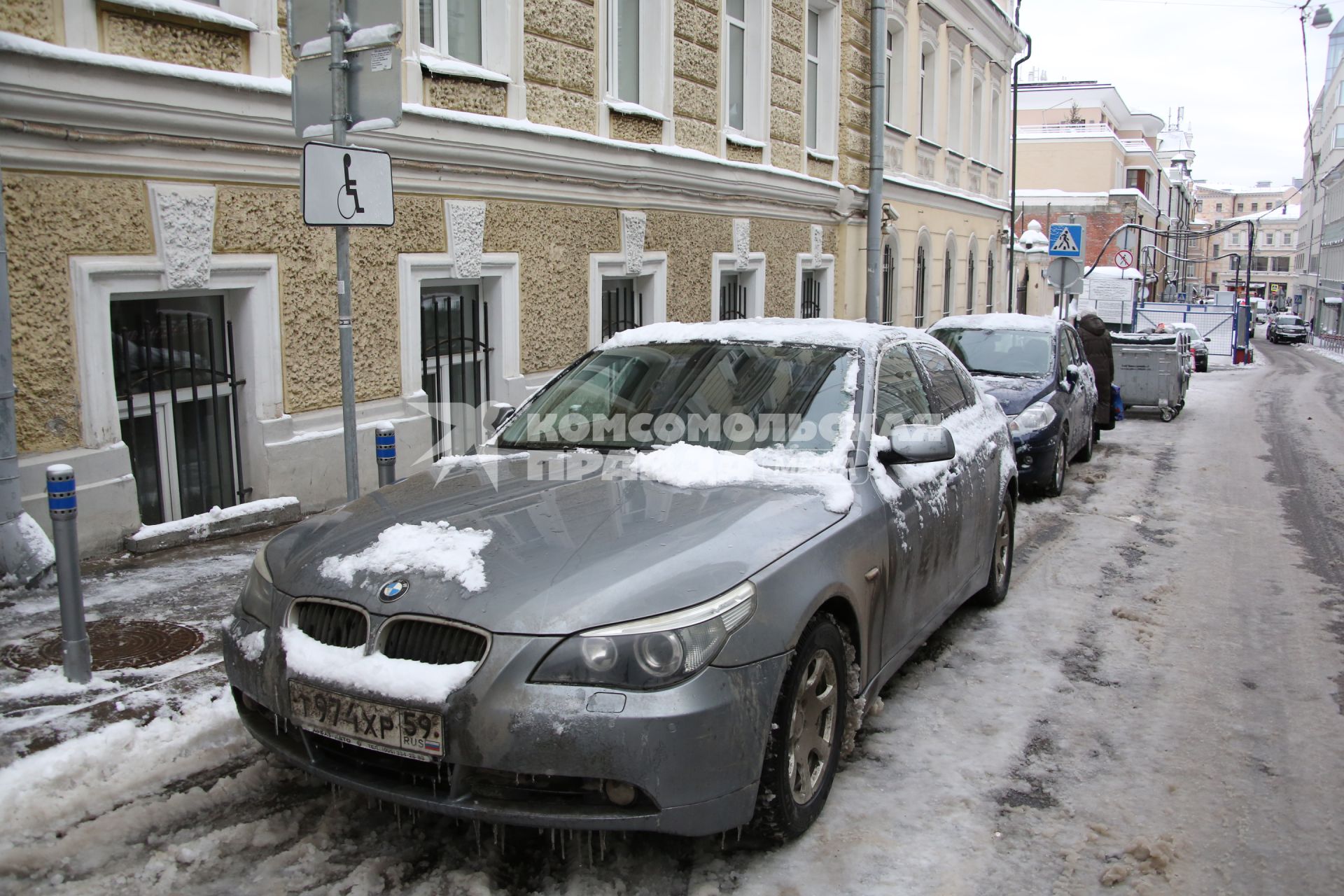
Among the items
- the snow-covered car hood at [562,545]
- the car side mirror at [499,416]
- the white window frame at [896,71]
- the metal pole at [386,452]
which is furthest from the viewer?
the white window frame at [896,71]

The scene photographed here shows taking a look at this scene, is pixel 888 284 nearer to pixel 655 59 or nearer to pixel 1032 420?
pixel 655 59

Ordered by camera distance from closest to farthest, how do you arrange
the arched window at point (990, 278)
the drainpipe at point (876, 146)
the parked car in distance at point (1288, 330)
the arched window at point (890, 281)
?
1. the drainpipe at point (876, 146)
2. the arched window at point (890, 281)
3. the arched window at point (990, 278)
4. the parked car in distance at point (1288, 330)

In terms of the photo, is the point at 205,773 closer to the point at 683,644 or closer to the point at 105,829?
the point at 105,829

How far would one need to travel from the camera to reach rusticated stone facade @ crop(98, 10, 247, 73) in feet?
21.2

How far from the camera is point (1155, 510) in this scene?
9422 millimetres

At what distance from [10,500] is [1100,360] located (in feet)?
39.6

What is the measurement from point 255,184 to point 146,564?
2575 millimetres

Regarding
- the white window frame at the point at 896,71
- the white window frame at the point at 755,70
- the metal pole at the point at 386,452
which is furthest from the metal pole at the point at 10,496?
the white window frame at the point at 896,71

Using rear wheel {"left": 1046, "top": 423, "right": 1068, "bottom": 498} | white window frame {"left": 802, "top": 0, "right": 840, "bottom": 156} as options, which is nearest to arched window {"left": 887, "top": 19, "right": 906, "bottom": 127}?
white window frame {"left": 802, "top": 0, "right": 840, "bottom": 156}

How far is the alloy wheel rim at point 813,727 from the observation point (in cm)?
338

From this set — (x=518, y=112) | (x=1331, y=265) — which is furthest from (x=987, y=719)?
(x=1331, y=265)

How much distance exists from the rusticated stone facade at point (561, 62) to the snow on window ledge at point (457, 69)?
0.48 m

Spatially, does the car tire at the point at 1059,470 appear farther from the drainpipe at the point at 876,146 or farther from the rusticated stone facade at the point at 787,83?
the drainpipe at the point at 876,146

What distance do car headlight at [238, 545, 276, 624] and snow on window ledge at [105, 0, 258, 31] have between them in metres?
4.36
